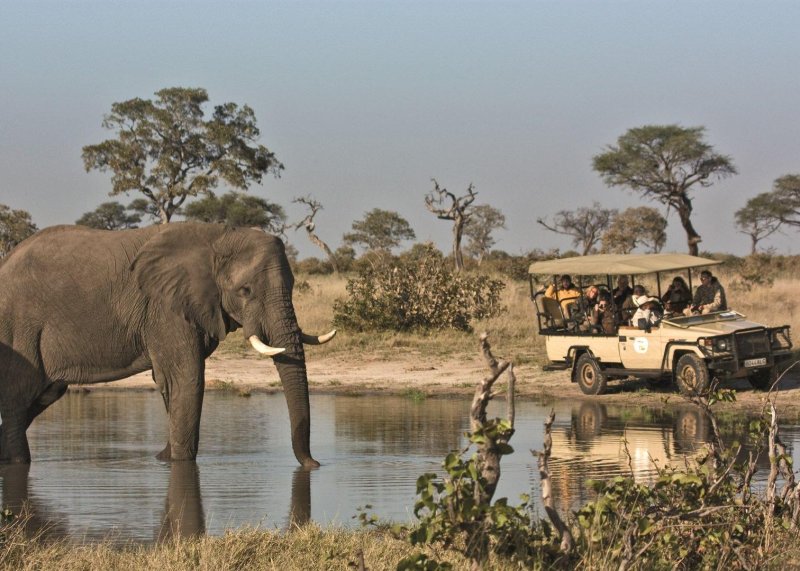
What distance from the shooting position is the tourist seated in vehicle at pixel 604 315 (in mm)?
19297

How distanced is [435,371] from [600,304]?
421 cm

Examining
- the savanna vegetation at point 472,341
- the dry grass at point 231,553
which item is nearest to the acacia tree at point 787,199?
the savanna vegetation at point 472,341

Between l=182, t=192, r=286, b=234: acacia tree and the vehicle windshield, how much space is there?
47.7 metres

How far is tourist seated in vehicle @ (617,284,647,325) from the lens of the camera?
19422 millimetres

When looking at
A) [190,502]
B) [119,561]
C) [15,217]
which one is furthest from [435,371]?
[15,217]

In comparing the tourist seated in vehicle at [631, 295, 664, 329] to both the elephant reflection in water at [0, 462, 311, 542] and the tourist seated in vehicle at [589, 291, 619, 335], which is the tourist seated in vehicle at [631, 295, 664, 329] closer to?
the tourist seated in vehicle at [589, 291, 619, 335]

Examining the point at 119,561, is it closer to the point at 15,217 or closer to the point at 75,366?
the point at 75,366

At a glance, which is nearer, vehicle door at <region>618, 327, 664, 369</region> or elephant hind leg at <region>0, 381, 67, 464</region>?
elephant hind leg at <region>0, 381, 67, 464</region>

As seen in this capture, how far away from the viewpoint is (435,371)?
22.9 meters

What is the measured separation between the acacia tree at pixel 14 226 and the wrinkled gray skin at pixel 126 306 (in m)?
38.7

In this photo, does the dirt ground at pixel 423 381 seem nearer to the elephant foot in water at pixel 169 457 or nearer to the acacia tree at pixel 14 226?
the elephant foot in water at pixel 169 457

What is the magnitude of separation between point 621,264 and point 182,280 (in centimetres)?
779

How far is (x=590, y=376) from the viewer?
64.8 ft

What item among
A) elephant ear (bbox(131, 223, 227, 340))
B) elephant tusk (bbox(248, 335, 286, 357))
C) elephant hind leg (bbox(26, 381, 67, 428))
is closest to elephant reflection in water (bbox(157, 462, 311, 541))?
elephant tusk (bbox(248, 335, 286, 357))
